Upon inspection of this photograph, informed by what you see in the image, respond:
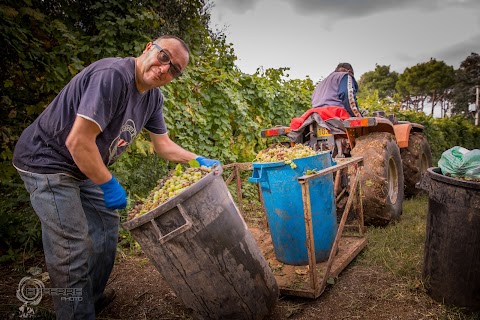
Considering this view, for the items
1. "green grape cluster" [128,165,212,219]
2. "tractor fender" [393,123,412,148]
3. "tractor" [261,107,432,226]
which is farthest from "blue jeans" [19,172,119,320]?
"tractor fender" [393,123,412,148]

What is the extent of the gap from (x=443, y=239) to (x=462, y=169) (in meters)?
0.54

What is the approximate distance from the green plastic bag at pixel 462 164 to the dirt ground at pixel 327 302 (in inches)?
37.5

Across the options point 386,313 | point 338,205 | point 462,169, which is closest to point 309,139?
point 338,205

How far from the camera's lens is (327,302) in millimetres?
2594

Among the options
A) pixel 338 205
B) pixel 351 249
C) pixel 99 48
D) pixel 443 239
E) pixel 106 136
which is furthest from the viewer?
pixel 338 205

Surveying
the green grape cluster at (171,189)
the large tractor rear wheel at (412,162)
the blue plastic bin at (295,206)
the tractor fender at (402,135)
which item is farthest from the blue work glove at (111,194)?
the large tractor rear wheel at (412,162)

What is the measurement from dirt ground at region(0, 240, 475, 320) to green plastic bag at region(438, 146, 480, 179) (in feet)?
3.13

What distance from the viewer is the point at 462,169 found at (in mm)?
2373

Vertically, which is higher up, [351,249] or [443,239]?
[443,239]

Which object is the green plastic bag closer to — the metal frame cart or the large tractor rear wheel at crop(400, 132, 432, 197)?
the metal frame cart

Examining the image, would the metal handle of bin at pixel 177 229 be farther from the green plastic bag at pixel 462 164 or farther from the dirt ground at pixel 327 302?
the green plastic bag at pixel 462 164

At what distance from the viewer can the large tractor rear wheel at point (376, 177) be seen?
12.8 feet

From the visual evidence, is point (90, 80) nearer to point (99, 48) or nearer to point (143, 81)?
point (143, 81)

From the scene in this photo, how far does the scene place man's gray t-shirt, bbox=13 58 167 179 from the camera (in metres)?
1.84
